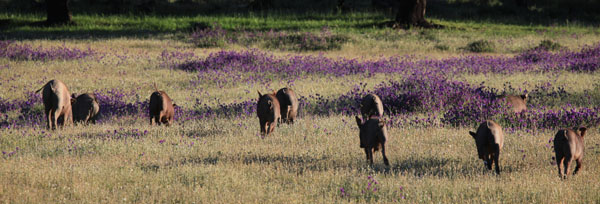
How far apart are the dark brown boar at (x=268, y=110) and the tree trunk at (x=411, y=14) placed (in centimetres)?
1915

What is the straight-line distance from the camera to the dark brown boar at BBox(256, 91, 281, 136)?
8234mm

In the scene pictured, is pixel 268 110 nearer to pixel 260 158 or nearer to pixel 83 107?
pixel 260 158

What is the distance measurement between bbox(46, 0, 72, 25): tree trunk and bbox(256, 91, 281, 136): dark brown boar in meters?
21.9

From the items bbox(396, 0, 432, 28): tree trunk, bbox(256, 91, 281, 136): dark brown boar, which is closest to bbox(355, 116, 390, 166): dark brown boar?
bbox(256, 91, 281, 136): dark brown boar

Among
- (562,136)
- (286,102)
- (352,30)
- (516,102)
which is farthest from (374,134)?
(352,30)

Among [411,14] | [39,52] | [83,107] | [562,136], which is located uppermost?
[411,14]

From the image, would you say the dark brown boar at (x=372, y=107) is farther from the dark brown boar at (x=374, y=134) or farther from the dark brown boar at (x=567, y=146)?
the dark brown boar at (x=567, y=146)

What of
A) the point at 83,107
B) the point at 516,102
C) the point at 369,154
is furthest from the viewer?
the point at 83,107

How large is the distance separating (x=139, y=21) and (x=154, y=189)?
78.6 feet

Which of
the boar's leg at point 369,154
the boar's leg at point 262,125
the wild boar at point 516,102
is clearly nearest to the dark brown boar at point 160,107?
the boar's leg at point 262,125

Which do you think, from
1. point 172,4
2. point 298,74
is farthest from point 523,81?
point 172,4

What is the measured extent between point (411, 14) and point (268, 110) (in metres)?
19.8

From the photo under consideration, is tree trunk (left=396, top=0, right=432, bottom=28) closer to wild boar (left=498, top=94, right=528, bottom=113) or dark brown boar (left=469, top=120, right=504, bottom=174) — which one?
wild boar (left=498, top=94, right=528, bottom=113)

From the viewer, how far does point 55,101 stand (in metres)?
8.84
